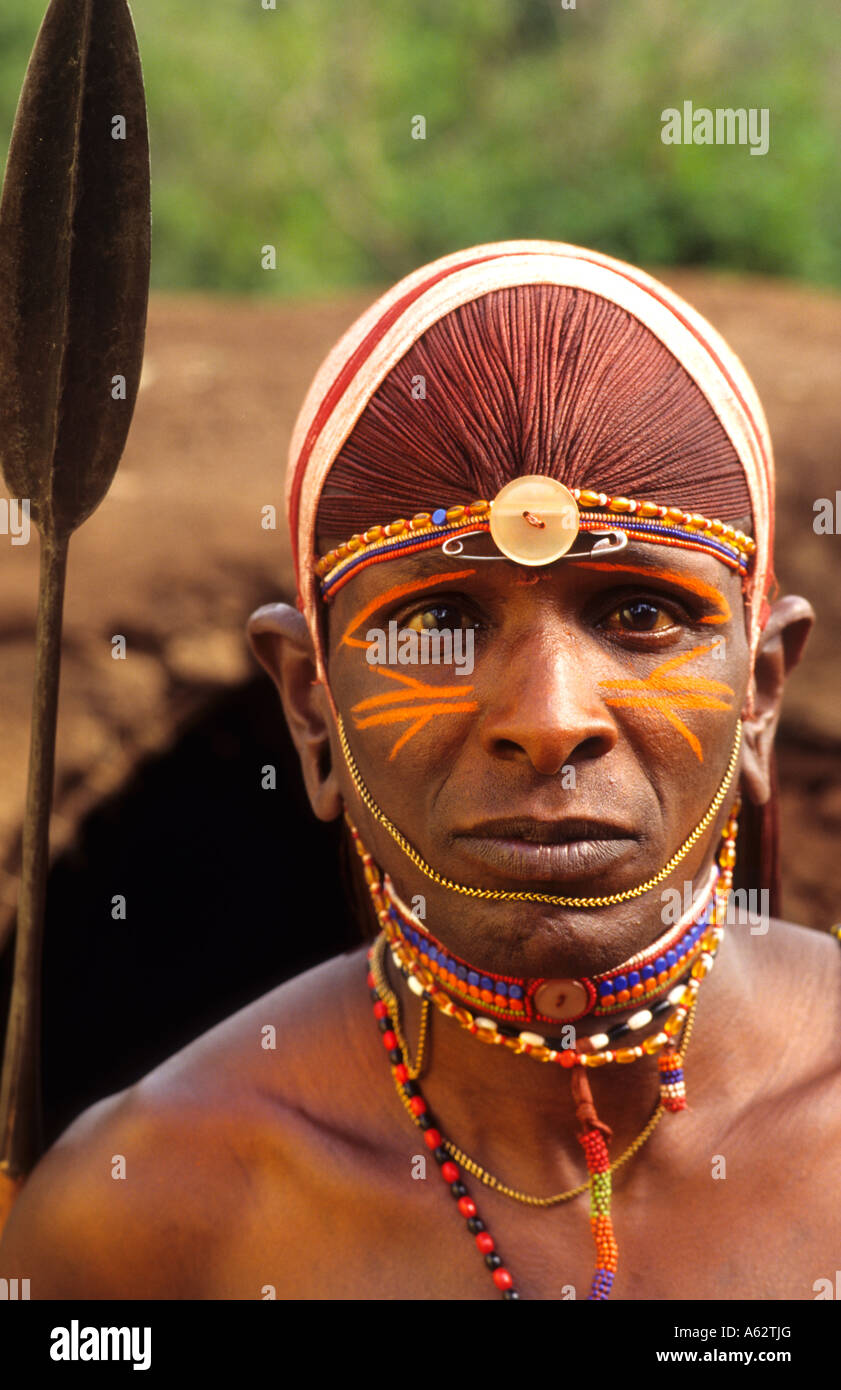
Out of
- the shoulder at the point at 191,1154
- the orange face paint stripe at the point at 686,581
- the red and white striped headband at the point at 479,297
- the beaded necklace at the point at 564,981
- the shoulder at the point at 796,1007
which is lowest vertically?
the shoulder at the point at 191,1154

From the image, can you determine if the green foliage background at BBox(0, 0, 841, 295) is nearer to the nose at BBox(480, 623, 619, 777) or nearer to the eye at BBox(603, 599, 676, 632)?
the eye at BBox(603, 599, 676, 632)

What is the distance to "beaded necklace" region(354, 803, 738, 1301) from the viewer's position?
2.36 m

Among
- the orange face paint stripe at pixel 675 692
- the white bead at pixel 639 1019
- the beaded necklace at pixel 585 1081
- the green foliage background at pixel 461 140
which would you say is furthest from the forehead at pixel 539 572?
the green foliage background at pixel 461 140

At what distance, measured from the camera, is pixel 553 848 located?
6.98 feet

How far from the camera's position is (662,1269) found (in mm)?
2363

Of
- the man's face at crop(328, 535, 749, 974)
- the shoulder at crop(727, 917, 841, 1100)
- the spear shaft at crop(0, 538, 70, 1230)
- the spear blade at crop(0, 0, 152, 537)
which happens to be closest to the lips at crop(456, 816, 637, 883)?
the man's face at crop(328, 535, 749, 974)

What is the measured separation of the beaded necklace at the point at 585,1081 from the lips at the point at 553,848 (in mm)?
356

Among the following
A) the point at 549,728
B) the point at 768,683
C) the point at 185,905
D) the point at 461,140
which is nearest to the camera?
the point at 549,728

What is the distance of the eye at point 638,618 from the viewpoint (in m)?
2.25

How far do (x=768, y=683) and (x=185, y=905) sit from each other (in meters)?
2.74

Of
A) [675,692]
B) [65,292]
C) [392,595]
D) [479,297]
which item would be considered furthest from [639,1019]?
[65,292]

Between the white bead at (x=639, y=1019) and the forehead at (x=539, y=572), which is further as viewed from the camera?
the white bead at (x=639, y=1019)

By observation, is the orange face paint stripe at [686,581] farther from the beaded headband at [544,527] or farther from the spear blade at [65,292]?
the spear blade at [65,292]

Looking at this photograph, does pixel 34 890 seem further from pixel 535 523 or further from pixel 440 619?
pixel 535 523
